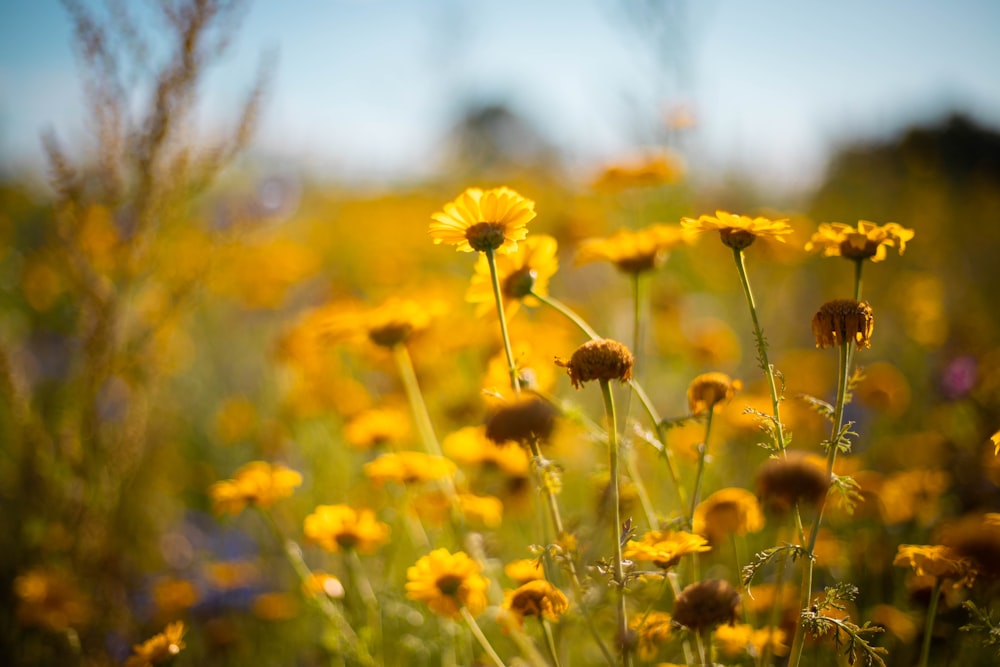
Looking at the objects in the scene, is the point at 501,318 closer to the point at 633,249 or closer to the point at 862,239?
the point at 633,249

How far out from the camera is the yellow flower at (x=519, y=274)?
1.42 m

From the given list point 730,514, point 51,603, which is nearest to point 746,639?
point 730,514

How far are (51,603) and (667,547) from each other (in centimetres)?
192

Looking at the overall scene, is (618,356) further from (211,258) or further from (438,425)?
(438,425)

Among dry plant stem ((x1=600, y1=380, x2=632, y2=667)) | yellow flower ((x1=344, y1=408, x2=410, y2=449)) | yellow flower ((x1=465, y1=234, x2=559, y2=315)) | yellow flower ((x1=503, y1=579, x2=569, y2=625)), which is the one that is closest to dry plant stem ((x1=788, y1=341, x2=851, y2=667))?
dry plant stem ((x1=600, y1=380, x2=632, y2=667))

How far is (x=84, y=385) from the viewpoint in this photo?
2.16 m

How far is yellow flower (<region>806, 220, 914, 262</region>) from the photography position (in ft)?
3.77

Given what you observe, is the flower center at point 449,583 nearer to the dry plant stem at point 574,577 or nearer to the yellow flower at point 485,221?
the dry plant stem at point 574,577

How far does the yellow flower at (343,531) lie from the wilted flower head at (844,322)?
44.1 inches

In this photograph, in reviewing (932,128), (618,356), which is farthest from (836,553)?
(932,128)

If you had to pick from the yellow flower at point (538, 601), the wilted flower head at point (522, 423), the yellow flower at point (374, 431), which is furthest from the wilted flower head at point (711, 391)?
the yellow flower at point (374, 431)

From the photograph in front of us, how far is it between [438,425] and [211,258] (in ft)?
4.29

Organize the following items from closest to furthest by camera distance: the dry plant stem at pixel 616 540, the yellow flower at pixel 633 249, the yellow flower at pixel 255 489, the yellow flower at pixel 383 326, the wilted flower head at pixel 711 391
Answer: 1. the dry plant stem at pixel 616 540
2. the wilted flower head at pixel 711 391
3. the yellow flower at pixel 633 249
4. the yellow flower at pixel 255 489
5. the yellow flower at pixel 383 326

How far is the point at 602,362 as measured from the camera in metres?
1.08
